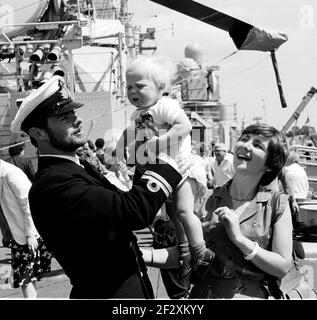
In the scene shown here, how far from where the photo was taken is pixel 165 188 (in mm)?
2105

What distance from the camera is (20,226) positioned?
5352 millimetres

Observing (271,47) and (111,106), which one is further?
(111,106)

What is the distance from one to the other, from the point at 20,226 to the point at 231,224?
3208 millimetres

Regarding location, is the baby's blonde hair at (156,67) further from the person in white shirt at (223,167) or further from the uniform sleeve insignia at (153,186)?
the person in white shirt at (223,167)

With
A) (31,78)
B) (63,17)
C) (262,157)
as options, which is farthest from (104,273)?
(63,17)

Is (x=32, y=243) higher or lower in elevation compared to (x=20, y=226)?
lower

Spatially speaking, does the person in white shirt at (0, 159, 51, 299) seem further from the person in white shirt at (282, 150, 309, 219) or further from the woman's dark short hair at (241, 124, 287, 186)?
the person in white shirt at (282, 150, 309, 219)

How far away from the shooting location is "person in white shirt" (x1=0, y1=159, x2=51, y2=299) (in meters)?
5.29

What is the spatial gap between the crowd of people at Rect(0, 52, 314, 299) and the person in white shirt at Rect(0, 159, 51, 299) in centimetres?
228

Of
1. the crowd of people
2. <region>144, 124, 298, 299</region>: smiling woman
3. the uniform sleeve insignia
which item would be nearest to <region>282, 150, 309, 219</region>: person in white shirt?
the crowd of people

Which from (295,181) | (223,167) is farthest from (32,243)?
(223,167)

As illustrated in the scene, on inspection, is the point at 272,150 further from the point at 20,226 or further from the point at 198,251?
the point at 20,226

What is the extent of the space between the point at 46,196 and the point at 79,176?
0.14 metres

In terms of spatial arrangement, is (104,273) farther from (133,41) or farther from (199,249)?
(133,41)
